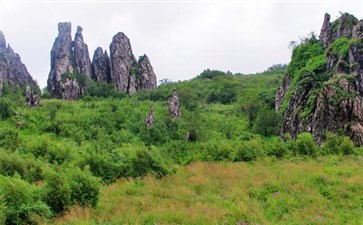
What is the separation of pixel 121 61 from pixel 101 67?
6117 mm

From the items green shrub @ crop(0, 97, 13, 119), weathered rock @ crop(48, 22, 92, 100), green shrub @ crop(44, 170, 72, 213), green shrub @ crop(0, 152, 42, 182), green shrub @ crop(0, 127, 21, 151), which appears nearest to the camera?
green shrub @ crop(44, 170, 72, 213)

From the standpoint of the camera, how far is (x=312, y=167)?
18.2 metres

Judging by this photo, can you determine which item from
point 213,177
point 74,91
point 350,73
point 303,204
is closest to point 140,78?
point 74,91

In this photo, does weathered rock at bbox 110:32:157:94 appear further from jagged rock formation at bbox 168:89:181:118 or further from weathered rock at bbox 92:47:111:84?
jagged rock formation at bbox 168:89:181:118

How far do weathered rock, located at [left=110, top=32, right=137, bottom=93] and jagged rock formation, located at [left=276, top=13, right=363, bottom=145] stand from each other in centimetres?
5016

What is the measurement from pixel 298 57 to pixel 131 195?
40.8 meters

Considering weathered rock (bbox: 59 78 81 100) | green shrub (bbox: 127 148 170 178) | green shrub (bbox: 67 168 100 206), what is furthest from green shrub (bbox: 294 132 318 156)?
weathered rock (bbox: 59 78 81 100)

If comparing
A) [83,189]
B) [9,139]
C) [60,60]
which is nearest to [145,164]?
[83,189]

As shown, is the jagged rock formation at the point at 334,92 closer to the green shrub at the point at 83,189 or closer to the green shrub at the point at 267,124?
the green shrub at the point at 267,124

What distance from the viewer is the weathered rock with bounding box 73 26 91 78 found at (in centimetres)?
8600

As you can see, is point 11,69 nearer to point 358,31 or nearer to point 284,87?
point 284,87

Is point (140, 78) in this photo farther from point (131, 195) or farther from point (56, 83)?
point (131, 195)

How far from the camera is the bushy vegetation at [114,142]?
12.8m

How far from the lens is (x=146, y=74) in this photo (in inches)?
3556
